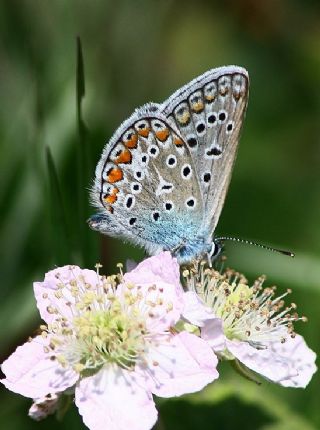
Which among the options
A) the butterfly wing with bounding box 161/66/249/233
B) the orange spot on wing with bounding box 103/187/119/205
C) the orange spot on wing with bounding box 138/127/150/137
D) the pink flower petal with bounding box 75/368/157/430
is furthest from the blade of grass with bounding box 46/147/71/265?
the pink flower petal with bounding box 75/368/157/430

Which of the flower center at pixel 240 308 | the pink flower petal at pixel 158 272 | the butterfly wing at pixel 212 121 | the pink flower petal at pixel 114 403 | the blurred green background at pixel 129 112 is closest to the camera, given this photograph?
the pink flower petal at pixel 114 403

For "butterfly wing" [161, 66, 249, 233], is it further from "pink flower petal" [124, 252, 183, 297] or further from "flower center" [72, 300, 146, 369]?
"flower center" [72, 300, 146, 369]

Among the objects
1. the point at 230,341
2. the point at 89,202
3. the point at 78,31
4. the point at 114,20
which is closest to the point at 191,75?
the point at 114,20

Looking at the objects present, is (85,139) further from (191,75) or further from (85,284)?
(191,75)

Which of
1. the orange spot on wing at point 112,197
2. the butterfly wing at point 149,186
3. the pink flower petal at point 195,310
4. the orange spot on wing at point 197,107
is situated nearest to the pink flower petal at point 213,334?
the pink flower petal at point 195,310

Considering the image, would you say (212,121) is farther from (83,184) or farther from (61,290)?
(61,290)

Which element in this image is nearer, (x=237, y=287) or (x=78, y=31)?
(x=237, y=287)

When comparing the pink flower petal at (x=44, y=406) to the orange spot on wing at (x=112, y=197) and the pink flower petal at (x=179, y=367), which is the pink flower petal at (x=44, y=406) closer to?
the pink flower petal at (x=179, y=367)
